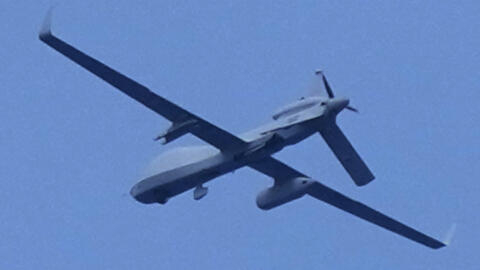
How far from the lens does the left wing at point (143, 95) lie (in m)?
49.1

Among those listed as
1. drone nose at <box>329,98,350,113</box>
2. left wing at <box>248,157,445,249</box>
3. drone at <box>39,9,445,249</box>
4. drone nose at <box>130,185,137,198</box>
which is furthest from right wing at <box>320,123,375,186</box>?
drone nose at <box>130,185,137,198</box>

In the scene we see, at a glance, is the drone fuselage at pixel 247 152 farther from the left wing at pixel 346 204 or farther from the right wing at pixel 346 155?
the left wing at pixel 346 204

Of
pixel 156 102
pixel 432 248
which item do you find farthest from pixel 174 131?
pixel 432 248

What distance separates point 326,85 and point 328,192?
305 inches

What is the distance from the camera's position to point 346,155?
177 ft

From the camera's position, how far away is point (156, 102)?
167ft

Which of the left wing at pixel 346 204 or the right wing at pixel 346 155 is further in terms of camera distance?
the left wing at pixel 346 204

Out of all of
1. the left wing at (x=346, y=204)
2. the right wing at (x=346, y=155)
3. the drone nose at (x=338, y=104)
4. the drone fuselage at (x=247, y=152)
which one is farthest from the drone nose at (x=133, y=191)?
the drone nose at (x=338, y=104)

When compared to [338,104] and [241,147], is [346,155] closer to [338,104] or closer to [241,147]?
[338,104]

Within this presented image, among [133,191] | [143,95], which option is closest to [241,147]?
[143,95]

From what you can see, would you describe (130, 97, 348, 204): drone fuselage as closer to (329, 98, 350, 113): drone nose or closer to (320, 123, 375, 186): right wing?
(329, 98, 350, 113): drone nose

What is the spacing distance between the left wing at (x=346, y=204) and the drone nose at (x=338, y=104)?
5606 millimetres

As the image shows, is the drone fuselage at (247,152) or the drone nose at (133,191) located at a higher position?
the drone fuselage at (247,152)

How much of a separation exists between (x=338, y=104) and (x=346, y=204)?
9.14 meters
